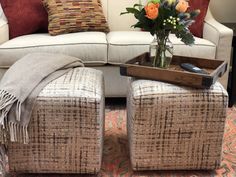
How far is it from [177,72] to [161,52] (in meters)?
0.18

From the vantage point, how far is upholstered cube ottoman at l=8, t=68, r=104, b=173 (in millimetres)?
1464

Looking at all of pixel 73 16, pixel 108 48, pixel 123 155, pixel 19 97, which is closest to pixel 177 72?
pixel 123 155

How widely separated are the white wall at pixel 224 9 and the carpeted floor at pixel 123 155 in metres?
1.05

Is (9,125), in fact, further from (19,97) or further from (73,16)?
(73,16)

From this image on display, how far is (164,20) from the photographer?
5.02 feet

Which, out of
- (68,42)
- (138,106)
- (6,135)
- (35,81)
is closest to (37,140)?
(6,135)

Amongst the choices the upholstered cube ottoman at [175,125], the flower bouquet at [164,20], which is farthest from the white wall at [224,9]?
the upholstered cube ottoman at [175,125]

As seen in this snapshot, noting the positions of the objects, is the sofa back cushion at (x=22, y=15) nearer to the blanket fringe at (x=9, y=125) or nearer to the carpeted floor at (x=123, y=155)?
the carpeted floor at (x=123, y=155)

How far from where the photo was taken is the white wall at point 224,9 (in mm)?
2924

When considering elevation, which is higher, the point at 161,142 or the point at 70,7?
the point at 70,7

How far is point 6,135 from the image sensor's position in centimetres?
147

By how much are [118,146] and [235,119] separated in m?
0.86

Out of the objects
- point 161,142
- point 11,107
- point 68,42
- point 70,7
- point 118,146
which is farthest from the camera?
point 70,7

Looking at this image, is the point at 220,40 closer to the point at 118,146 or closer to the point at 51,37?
the point at 118,146
